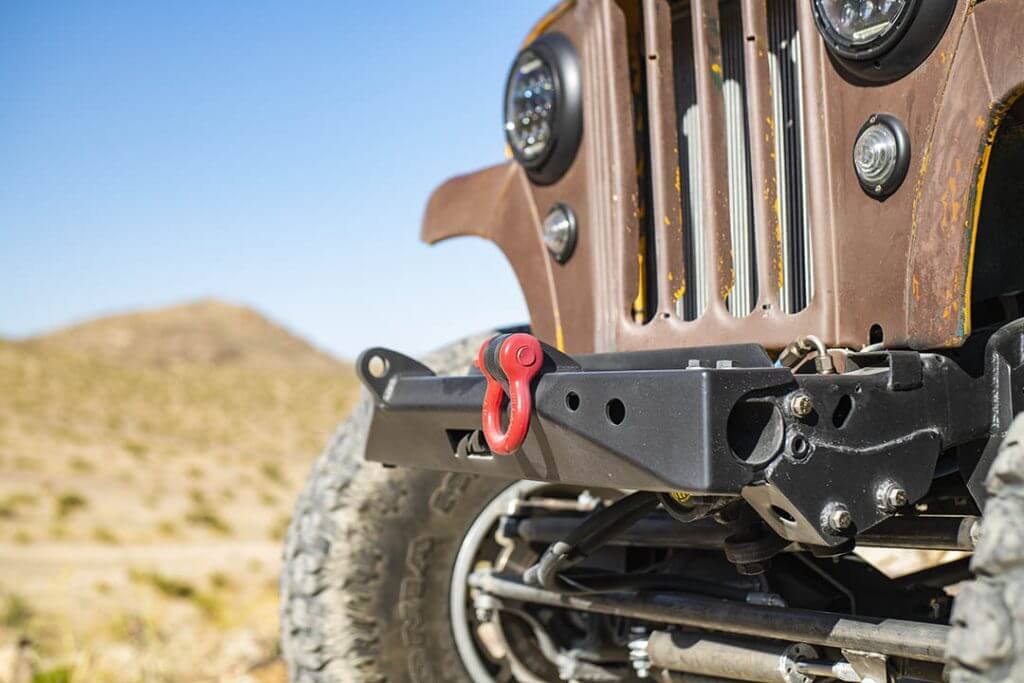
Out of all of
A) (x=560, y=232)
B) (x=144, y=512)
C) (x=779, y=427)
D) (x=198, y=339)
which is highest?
(x=560, y=232)

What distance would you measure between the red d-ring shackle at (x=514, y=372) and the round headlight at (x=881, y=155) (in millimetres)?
710

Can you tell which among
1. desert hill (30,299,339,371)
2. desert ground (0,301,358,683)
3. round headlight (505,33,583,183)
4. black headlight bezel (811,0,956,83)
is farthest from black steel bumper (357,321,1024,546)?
desert hill (30,299,339,371)

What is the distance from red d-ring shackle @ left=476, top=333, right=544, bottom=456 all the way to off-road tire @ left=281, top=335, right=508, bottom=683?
3.68 ft

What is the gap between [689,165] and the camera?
106 inches

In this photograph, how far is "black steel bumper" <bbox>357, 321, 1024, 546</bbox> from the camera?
6.07 feet

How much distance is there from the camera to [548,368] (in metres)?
2.15

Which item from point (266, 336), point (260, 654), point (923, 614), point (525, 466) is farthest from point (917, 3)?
point (266, 336)

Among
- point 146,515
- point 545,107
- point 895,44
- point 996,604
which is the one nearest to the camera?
point 996,604

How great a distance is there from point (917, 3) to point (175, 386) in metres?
40.0

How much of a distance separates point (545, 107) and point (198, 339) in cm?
7260

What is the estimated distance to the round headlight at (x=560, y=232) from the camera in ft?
9.68

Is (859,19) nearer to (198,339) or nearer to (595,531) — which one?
(595,531)

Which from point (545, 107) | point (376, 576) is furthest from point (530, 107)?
point (376, 576)

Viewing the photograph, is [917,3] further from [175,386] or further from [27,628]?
[175,386]
